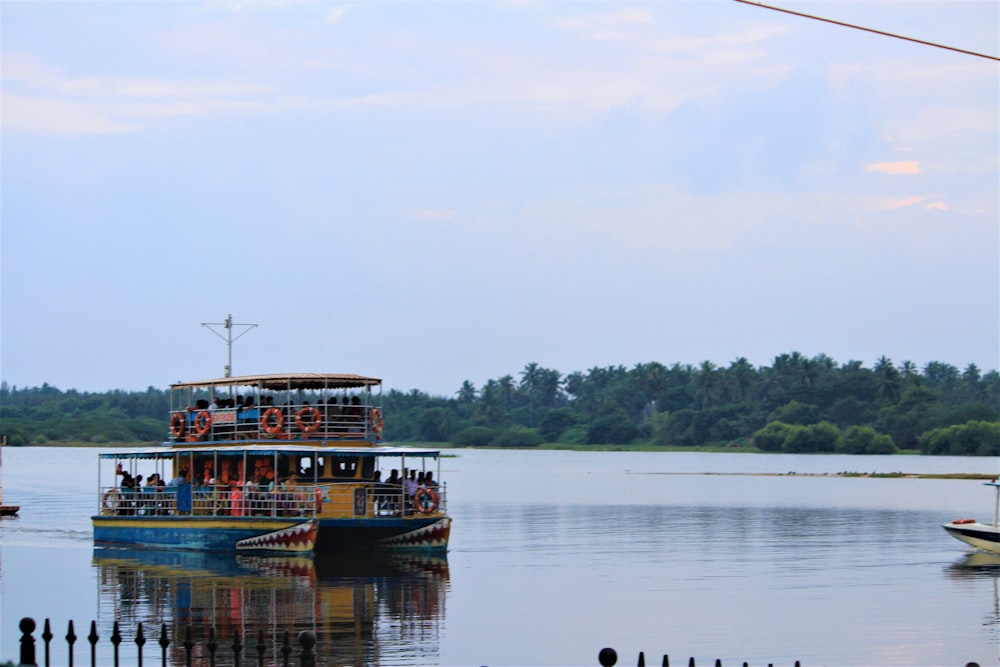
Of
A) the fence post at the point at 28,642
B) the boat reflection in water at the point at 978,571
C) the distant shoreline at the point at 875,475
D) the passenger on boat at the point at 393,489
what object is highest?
the passenger on boat at the point at 393,489

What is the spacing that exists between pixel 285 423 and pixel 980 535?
24.2 meters

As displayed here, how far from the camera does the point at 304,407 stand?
133 ft

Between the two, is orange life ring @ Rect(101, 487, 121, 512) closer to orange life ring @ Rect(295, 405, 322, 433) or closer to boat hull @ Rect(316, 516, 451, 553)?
orange life ring @ Rect(295, 405, 322, 433)

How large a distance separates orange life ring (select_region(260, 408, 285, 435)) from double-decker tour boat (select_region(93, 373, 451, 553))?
0.10ft

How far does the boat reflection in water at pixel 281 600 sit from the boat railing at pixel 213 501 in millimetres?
1382

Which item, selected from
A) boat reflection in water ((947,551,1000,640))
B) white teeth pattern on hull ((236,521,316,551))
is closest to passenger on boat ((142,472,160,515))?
white teeth pattern on hull ((236,521,316,551))

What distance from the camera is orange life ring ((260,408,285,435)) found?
134ft

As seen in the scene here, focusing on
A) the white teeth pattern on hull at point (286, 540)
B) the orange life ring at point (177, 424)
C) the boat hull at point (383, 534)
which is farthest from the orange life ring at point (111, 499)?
the boat hull at point (383, 534)

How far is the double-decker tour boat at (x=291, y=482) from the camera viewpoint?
133 feet

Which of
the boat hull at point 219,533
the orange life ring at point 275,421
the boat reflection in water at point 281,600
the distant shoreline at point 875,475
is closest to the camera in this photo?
the boat reflection in water at point 281,600

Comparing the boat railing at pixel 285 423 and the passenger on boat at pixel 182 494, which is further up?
the boat railing at pixel 285 423

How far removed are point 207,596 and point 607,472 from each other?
368 ft

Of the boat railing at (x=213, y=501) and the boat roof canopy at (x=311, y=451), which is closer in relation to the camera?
the boat roof canopy at (x=311, y=451)

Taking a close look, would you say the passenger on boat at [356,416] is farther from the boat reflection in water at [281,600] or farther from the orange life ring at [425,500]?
the boat reflection in water at [281,600]
